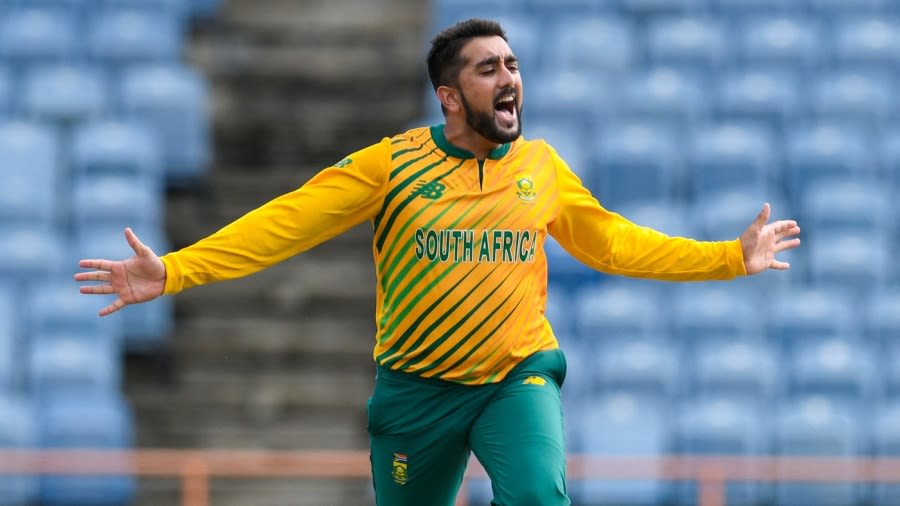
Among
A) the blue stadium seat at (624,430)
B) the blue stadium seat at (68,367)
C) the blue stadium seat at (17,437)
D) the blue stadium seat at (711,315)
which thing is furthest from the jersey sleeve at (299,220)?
the blue stadium seat at (711,315)

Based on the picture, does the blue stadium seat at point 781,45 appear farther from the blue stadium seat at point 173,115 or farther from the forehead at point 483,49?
the forehead at point 483,49

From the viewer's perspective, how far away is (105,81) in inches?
431

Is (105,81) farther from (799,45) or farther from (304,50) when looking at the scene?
(799,45)

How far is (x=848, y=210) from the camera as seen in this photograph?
972 centimetres

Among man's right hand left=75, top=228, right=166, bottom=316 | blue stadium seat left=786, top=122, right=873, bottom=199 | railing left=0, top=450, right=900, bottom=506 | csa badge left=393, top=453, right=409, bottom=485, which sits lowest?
railing left=0, top=450, right=900, bottom=506

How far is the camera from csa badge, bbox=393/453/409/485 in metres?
5.09

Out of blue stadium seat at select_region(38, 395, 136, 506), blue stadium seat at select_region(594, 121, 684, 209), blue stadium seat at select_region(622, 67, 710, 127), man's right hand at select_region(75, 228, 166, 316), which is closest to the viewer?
man's right hand at select_region(75, 228, 166, 316)

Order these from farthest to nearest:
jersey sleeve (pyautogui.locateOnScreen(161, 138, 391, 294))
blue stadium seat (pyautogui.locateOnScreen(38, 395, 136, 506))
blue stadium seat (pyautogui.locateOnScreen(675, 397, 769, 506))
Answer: blue stadium seat (pyautogui.locateOnScreen(38, 395, 136, 506)) → blue stadium seat (pyautogui.locateOnScreen(675, 397, 769, 506)) → jersey sleeve (pyautogui.locateOnScreen(161, 138, 391, 294))

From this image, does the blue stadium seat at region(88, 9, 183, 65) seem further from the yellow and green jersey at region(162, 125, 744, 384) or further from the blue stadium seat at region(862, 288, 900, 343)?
the yellow and green jersey at region(162, 125, 744, 384)

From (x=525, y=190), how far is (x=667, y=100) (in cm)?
560

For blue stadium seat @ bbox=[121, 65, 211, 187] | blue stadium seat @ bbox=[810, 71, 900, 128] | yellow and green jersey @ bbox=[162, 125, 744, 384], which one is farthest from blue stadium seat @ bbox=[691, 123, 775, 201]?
yellow and green jersey @ bbox=[162, 125, 744, 384]

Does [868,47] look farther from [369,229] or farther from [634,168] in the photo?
[369,229]

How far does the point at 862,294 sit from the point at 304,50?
467 cm

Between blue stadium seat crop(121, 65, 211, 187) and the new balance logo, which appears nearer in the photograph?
the new balance logo
